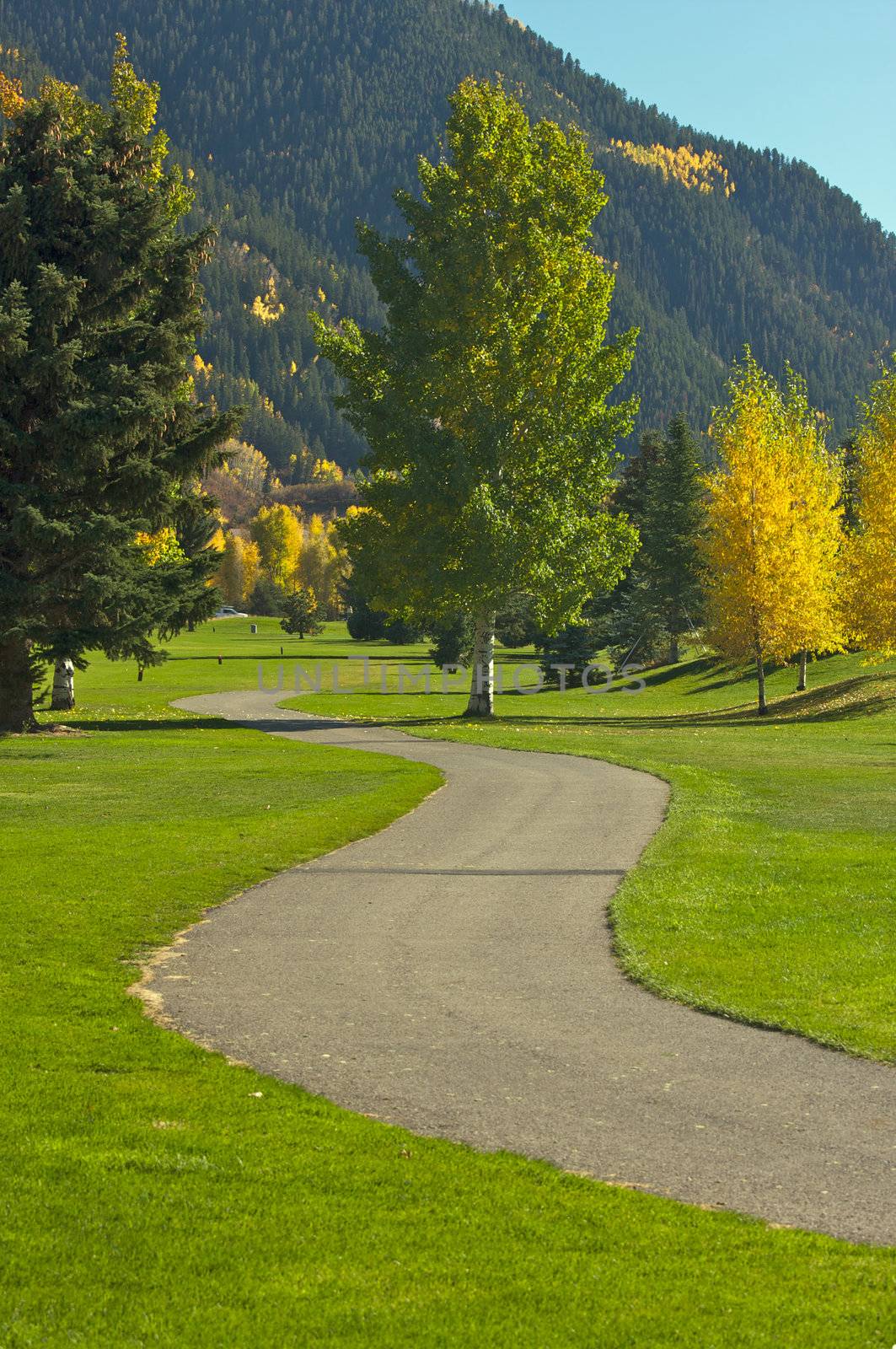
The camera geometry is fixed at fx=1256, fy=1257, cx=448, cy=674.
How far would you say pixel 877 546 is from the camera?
48.2 m

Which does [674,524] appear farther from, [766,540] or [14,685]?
[14,685]

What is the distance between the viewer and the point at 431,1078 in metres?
8.71

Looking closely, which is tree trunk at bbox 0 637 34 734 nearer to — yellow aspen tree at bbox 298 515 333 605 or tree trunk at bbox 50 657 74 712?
tree trunk at bbox 50 657 74 712

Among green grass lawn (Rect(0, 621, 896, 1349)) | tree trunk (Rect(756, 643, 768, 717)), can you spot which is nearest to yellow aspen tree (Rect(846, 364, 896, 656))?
tree trunk (Rect(756, 643, 768, 717))

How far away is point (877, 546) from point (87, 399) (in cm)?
3011

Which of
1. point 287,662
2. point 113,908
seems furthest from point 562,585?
point 287,662

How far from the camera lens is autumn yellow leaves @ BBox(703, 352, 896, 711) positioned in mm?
48562

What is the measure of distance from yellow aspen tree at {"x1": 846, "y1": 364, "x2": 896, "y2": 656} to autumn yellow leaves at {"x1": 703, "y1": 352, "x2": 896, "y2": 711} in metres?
0.04

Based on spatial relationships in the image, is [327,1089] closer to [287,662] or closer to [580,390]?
[580,390]

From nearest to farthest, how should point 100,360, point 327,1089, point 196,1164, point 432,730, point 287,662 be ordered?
point 196,1164 < point 327,1089 < point 100,360 < point 432,730 < point 287,662

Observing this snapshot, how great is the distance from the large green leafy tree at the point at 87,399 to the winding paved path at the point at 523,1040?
1990 centimetres

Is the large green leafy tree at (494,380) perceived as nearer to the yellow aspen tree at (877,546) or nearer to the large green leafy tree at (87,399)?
the large green leafy tree at (87,399)

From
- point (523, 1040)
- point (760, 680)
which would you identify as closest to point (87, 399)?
point (523, 1040)

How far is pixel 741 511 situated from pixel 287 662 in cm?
4702
